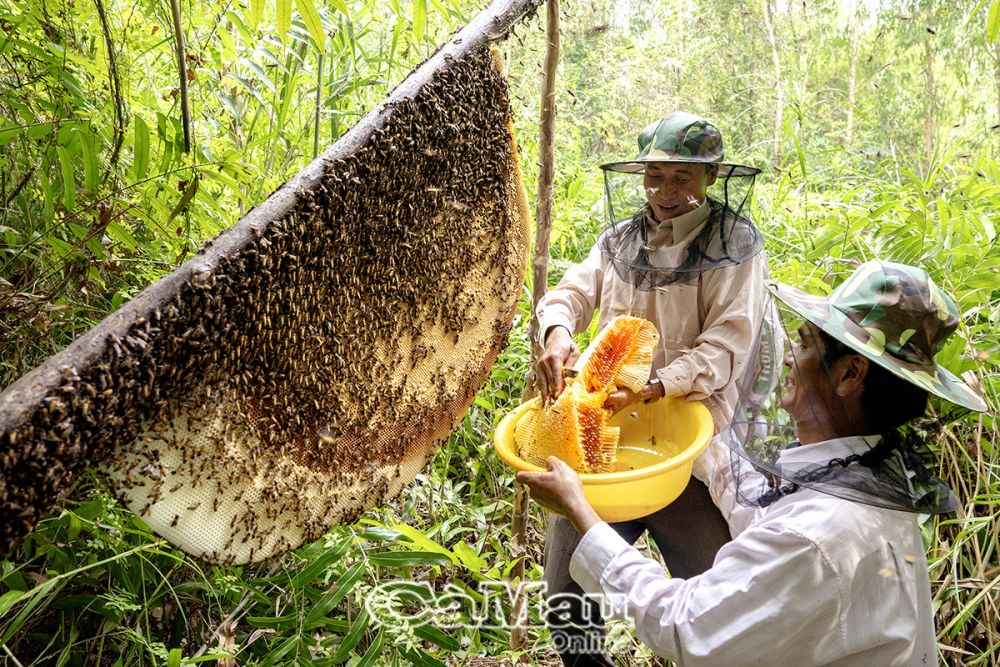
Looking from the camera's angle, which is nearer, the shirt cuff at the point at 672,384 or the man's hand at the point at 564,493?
the man's hand at the point at 564,493

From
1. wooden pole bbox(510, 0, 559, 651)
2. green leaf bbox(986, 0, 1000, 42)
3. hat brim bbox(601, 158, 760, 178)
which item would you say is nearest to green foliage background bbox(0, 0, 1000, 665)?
green leaf bbox(986, 0, 1000, 42)

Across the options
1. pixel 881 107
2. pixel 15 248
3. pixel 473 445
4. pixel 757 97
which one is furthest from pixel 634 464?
pixel 881 107

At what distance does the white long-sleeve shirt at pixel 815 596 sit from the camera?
1404 mm

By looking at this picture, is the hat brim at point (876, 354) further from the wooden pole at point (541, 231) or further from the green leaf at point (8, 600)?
the green leaf at point (8, 600)

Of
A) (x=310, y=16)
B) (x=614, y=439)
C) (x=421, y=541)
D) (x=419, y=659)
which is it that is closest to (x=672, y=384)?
(x=614, y=439)

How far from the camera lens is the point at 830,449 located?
61.8 inches

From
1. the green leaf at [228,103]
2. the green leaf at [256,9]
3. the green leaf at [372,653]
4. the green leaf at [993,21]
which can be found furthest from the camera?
the green leaf at [228,103]

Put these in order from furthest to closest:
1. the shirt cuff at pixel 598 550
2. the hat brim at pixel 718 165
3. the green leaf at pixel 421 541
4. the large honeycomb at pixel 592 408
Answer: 1. the green leaf at pixel 421 541
2. the hat brim at pixel 718 165
3. the large honeycomb at pixel 592 408
4. the shirt cuff at pixel 598 550

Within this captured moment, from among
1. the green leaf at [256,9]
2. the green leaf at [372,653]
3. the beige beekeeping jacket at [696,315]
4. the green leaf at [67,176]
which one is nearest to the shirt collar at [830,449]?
the beige beekeeping jacket at [696,315]

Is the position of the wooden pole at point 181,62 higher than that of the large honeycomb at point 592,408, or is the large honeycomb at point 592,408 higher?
the wooden pole at point 181,62

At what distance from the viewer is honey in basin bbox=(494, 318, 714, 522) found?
1784mm

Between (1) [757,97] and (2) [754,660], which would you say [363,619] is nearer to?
(2) [754,660]

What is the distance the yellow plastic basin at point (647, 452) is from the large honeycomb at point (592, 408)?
0.26 ft

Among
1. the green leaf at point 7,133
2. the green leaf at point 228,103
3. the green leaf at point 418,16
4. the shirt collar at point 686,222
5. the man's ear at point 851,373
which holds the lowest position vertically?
the man's ear at point 851,373
